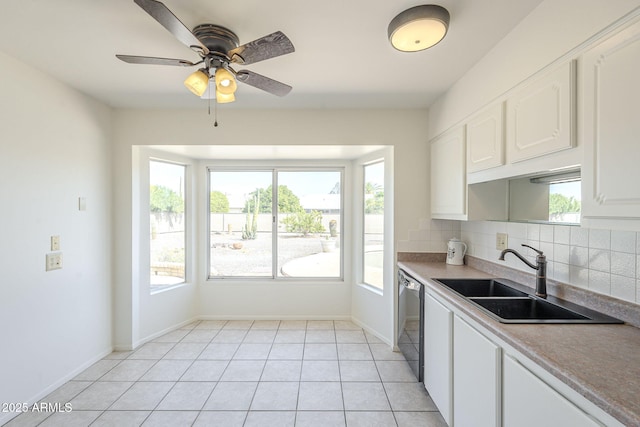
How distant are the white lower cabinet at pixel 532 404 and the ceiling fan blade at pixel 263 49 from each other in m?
1.73

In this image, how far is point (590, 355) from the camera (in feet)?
3.22

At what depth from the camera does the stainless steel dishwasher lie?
6.98ft

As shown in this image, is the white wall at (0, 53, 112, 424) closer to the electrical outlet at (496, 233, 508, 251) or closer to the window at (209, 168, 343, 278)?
the window at (209, 168, 343, 278)

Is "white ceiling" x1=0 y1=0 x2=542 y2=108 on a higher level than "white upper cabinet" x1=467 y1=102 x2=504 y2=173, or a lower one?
higher

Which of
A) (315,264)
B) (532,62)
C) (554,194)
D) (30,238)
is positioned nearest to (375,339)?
(315,264)

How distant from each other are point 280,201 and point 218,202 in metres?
0.80

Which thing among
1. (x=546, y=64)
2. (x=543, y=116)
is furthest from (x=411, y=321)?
(x=546, y=64)

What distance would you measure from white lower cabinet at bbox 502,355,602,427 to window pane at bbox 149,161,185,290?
3.27m

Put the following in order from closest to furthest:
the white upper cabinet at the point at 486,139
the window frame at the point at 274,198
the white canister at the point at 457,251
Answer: the white upper cabinet at the point at 486,139 < the white canister at the point at 457,251 < the window frame at the point at 274,198

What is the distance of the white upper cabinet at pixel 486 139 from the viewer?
5.57 ft

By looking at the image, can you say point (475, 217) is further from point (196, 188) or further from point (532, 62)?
point (196, 188)

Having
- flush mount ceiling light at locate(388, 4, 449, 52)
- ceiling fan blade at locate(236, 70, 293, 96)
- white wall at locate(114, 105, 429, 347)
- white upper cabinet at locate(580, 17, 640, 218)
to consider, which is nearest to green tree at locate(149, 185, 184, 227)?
white wall at locate(114, 105, 429, 347)

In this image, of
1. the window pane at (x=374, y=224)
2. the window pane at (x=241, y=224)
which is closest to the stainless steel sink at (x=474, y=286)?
the window pane at (x=374, y=224)

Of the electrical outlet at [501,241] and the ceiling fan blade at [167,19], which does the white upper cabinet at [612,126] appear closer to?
the electrical outlet at [501,241]
